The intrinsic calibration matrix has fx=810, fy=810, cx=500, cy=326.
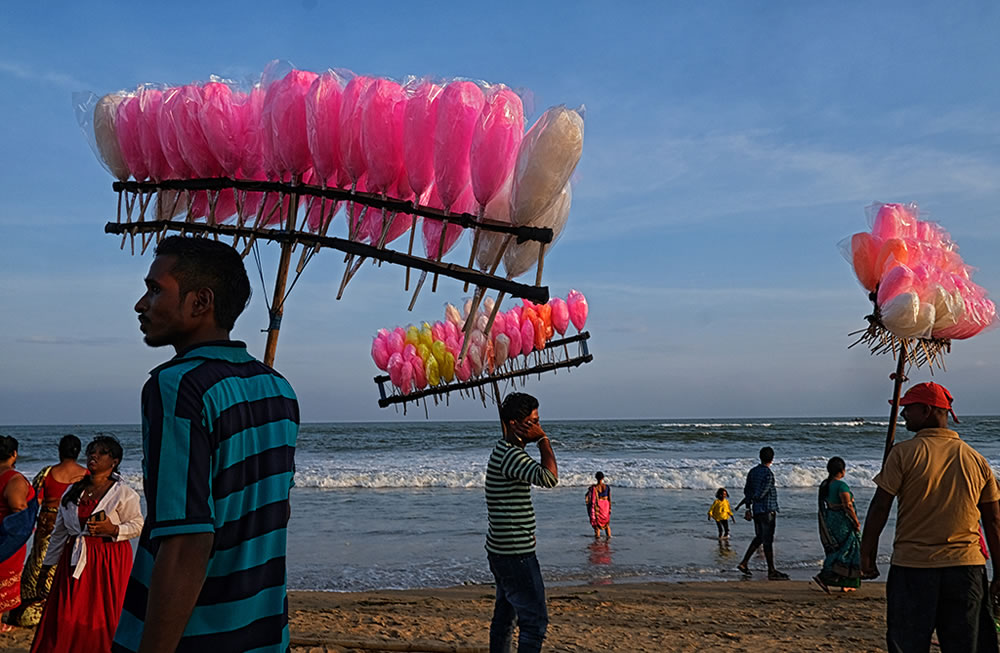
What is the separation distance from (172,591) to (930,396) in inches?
130

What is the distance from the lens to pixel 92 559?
379cm

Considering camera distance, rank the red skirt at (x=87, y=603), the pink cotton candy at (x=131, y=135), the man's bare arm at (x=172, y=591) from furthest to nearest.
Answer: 1. the red skirt at (x=87, y=603)
2. the pink cotton candy at (x=131, y=135)
3. the man's bare arm at (x=172, y=591)

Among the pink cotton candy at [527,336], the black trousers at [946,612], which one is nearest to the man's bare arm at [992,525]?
the black trousers at [946,612]

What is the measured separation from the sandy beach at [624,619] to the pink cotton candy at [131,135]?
8.29 feet

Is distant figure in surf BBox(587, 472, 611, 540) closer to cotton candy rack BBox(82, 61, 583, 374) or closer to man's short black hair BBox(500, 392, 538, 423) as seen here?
man's short black hair BBox(500, 392, 538, 423)

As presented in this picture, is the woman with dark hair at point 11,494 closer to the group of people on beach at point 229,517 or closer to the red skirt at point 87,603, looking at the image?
the group of people on beach at point 229,517

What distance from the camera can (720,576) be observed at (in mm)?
8781

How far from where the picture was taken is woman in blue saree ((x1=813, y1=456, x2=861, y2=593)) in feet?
23.3

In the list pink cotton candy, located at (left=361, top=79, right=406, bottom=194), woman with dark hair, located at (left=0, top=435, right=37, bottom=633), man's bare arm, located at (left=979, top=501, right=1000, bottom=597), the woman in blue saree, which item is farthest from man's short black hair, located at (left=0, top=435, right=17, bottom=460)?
the woman in blue saree

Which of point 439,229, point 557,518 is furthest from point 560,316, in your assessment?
point 557,518

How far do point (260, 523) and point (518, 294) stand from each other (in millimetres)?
1551

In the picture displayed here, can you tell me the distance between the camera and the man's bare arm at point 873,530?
3.44 meters

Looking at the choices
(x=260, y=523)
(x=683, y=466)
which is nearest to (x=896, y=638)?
(x=260, y=523)

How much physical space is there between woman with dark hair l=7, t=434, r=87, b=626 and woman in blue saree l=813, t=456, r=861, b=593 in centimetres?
594
